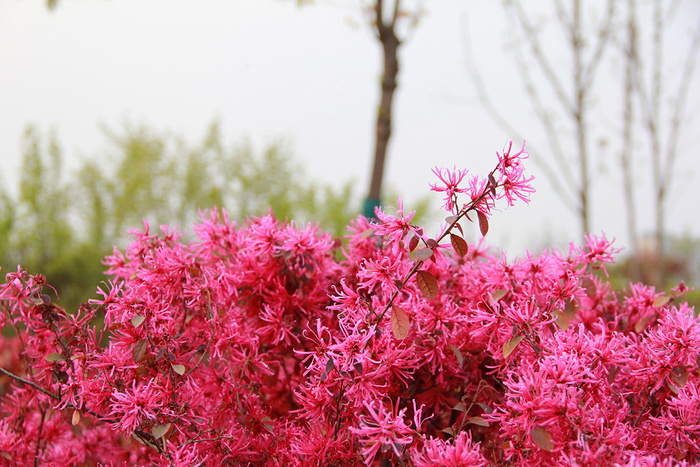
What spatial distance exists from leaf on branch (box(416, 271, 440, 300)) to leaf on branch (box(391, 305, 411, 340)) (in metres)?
0.06

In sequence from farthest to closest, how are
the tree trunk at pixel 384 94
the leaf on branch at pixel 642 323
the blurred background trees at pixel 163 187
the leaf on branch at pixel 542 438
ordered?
the blurred background trees at pixel 163 187 → the tree trunk at pixel 384 94 → the leaf on branch at pixel 642 323 → the leaf on branch at pixel 542 438

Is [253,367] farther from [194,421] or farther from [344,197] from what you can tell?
[344,197]

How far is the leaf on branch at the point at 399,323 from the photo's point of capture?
0.95 m

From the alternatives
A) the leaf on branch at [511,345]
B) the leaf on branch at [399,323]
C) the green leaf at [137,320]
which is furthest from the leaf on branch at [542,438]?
the green leaf at [137,320]

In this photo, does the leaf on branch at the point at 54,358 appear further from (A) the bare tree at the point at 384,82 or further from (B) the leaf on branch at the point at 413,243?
(A) the bare tree at the point at 384,82

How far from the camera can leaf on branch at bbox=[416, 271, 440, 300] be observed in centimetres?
98

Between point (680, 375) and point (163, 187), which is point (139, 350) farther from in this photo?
point (163, 187)

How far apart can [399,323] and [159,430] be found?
1.59ft

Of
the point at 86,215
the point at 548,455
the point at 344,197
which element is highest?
the point at 548,455

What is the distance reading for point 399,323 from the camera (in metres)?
0.96

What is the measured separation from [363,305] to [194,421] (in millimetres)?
418

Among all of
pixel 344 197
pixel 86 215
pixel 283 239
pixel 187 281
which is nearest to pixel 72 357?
pixel 187 281

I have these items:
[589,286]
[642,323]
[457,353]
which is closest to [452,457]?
[457,353]

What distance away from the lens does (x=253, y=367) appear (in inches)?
49.6
